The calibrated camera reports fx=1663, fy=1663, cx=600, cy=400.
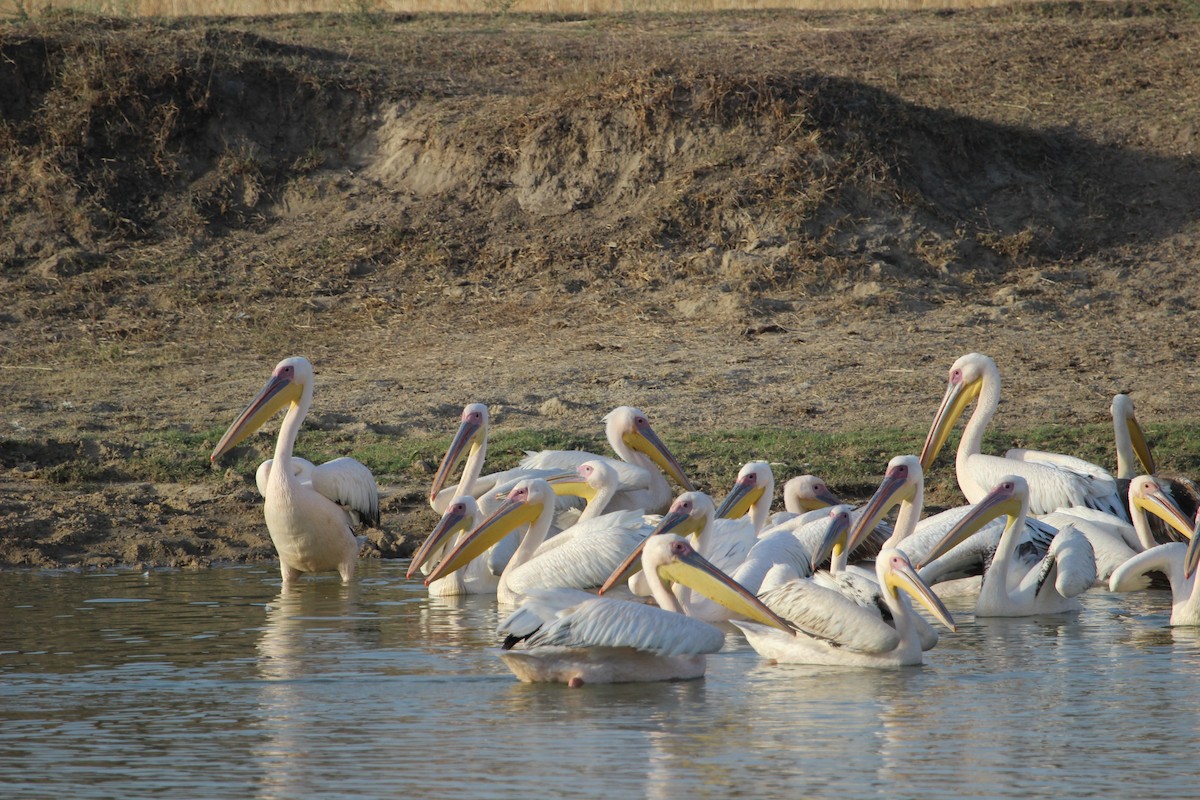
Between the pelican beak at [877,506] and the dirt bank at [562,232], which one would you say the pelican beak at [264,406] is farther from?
the pelican beak at [877,506]

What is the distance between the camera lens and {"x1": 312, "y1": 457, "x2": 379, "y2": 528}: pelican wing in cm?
799

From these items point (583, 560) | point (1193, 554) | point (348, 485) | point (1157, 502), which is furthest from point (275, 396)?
point (1193, 554)

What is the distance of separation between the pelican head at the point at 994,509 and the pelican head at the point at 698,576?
158 cm

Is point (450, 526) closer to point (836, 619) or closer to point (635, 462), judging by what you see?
point (635, 462)

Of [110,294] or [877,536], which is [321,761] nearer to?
[877,536]

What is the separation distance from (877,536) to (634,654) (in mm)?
2623

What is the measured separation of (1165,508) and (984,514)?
1030mm

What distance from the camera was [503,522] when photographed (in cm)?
718

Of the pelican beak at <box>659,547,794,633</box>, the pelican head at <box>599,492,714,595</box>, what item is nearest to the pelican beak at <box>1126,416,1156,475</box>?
the pelican head at <box>599,492,714,595</box>

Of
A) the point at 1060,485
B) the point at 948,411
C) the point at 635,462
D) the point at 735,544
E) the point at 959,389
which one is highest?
the point at 959,389

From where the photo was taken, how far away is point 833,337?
11.4m

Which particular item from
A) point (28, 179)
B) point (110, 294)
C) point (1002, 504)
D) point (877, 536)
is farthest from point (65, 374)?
point (1002, 504)

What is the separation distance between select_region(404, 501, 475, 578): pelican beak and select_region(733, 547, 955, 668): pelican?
5.79 ft

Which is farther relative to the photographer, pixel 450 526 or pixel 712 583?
pixel 450 526
